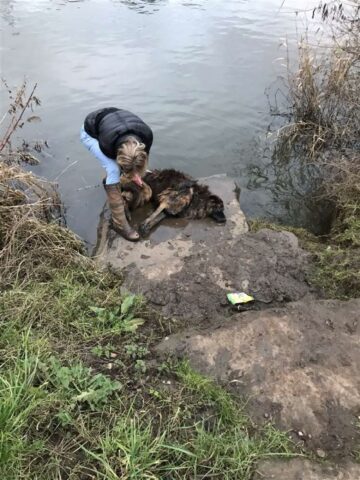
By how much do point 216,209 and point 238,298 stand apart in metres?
1.64

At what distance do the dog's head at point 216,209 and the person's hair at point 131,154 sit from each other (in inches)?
50.5

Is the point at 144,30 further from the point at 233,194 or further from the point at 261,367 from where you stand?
the point at 261,367

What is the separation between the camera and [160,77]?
952cm

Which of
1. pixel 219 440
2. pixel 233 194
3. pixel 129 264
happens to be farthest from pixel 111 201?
pixel 219 440

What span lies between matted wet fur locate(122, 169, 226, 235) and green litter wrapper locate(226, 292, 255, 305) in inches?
58.3

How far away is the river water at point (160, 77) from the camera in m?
6.95

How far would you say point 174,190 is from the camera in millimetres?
5508

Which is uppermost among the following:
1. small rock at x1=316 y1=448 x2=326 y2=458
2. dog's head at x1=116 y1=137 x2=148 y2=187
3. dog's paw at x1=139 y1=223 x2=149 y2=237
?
dog's head at x1=116 y1=137 x2=148 y2=187

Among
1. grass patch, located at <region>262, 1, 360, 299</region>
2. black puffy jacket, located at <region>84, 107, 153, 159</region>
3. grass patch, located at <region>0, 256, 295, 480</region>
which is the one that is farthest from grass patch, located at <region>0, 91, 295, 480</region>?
grass patch, located at <region>262, 1, 360, 299</region>

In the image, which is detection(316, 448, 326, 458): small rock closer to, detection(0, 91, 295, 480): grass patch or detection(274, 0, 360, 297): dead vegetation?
detection(0, 91, 295, 480): grass patch

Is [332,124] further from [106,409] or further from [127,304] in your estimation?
[106,409]

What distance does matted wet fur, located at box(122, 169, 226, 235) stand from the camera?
17.7ft

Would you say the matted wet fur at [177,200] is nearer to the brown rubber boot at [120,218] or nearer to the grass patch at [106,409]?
the brown rubber boot at [120,218]

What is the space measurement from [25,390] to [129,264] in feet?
6.99
